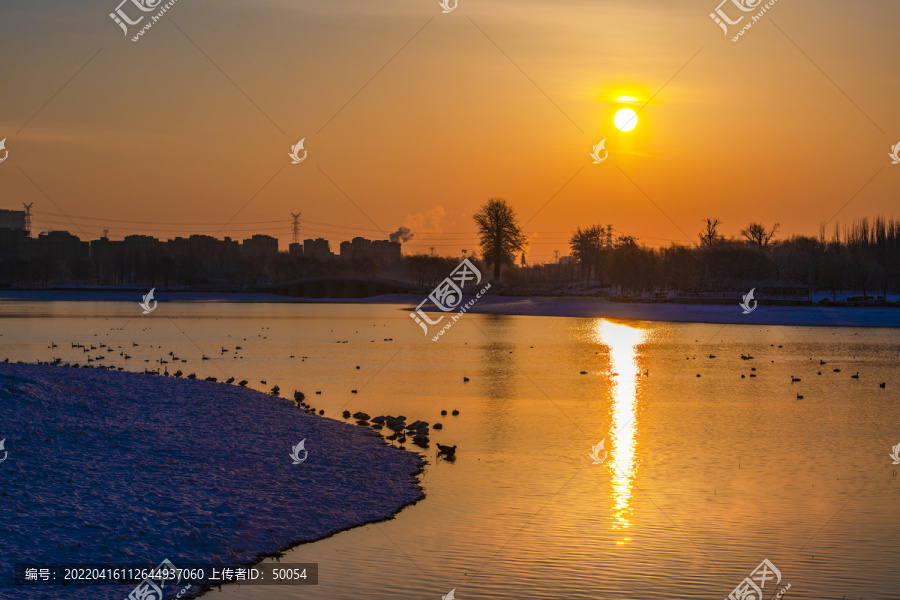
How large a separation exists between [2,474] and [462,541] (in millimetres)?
9409

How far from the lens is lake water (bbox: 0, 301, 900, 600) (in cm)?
1528

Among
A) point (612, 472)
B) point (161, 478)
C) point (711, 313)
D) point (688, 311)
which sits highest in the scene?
point (688, 311)

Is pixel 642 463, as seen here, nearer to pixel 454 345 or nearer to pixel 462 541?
pixel 462 541

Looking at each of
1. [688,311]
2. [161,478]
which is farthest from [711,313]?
[161,478]

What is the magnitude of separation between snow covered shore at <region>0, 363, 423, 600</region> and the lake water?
1.16 m

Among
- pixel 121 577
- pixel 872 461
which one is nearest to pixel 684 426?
pixel 872 461

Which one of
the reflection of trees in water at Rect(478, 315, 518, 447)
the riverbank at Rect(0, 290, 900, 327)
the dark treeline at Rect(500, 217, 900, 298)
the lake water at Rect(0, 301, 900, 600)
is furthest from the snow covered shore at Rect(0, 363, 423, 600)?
the dark treeline at Rect(500, 217, 900, 298)

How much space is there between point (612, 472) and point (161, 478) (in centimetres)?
1192

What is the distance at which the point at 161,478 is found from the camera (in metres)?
18.4

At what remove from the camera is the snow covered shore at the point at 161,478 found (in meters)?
15.1

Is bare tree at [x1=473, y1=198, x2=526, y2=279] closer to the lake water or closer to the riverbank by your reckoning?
the riverbank

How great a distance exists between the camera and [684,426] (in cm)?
3130

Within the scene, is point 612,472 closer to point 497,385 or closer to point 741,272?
point 497,385

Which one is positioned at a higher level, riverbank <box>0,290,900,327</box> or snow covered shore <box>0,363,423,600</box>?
riverbank <box>0,290,900,327</box>
